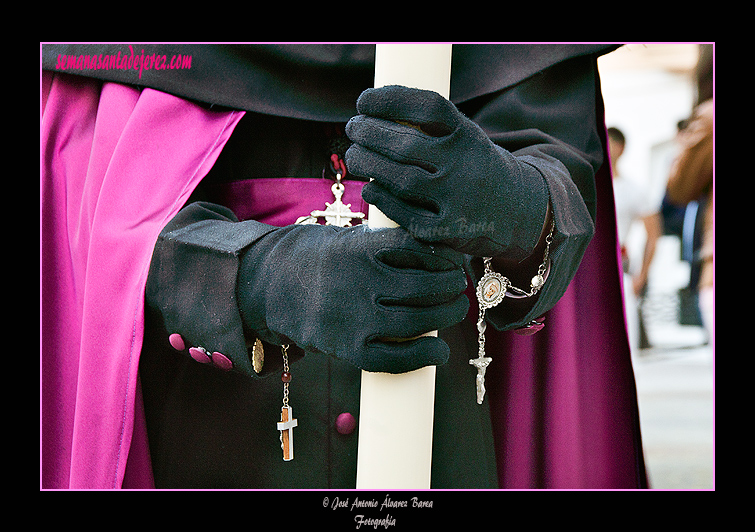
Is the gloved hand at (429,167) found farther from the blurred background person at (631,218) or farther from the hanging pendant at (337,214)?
the blurred background person at (631,218)

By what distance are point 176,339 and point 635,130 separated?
104 cm

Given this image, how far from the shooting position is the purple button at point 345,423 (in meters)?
0.93

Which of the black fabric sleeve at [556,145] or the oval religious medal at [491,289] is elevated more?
the black fabric sleeve at [556,145]

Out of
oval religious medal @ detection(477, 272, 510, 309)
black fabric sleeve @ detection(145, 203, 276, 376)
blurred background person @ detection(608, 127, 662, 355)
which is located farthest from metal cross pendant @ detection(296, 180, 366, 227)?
blurred background person @ detection(608, 127, 662, 355)

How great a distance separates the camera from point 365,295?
0.70m

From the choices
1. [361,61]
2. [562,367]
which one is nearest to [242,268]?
[361,61]

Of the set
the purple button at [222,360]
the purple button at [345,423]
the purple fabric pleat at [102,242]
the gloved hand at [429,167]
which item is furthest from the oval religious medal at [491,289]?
the purple fabric pleat at [102,242]

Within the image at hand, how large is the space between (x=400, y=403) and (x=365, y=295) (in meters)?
0.16

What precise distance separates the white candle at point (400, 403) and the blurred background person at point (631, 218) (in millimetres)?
593

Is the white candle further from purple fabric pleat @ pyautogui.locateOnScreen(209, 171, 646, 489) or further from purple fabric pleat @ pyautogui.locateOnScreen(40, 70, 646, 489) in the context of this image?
Answer: purple fabric pleat @ pyautogui.locateOnScreen(209, 171, 646, 489)

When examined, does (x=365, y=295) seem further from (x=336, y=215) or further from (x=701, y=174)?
(x=701, y=174)

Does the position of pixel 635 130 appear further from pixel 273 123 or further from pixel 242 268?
pixel 242 268

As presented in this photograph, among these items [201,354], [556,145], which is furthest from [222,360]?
[556,145]

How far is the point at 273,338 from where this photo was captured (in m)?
0.80
